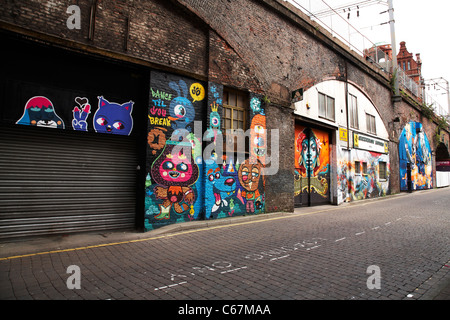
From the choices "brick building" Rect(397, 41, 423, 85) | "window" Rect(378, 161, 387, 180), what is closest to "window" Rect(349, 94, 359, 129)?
"window" Rect(378, 161, 387, 180)

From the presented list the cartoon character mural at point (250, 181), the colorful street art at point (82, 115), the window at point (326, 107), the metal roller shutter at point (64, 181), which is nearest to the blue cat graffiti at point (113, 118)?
the colorful street art at point (82, 115)

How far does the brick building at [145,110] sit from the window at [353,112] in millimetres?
5189

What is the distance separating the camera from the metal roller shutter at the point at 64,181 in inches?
237

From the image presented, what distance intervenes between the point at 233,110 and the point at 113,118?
4.07m

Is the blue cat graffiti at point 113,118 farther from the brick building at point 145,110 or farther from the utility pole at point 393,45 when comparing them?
the utility pole at point 393,45

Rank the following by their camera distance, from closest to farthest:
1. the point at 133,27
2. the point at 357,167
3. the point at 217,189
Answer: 1. the point at 133,27
2. the point at 217,189
3. the point at 357,167

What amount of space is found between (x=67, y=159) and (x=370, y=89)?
1851 centimetres

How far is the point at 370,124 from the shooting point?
18109 mm

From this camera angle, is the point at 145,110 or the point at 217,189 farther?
the point at 217,189

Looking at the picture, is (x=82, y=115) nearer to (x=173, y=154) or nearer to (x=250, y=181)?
(x=173, y=154)

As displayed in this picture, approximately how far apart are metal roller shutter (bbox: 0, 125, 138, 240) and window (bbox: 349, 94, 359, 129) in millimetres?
13294

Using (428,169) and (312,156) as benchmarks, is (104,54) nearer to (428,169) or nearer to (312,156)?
(312,156)

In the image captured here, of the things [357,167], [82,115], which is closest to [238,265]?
[82,115]
